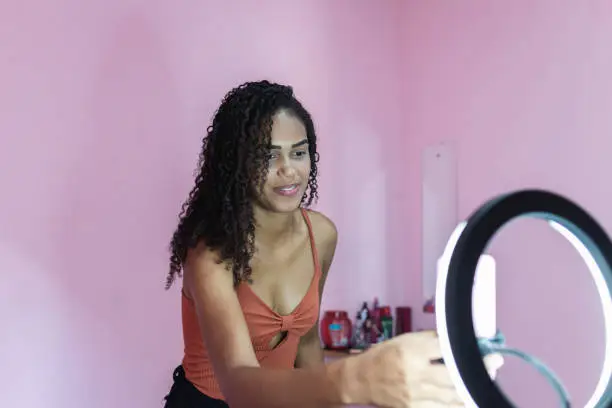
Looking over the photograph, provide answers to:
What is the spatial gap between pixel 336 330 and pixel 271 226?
0.84 metres

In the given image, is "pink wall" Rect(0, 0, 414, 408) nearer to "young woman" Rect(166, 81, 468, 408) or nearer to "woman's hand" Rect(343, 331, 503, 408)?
"young woman" Rect(166, 81, 468, 408)

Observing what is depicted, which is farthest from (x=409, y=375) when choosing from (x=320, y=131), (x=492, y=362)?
(x=320, y=131)

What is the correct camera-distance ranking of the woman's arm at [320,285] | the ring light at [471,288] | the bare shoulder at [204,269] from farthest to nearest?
the woman's arm at [320,285] < the bare shoulder at [204,269] < the ring light at [471,288]

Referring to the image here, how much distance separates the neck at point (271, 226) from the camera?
1.19 m

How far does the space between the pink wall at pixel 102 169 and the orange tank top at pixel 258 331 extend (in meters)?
0.39

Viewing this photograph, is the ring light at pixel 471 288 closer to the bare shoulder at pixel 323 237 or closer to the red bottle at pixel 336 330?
the bare shoulder at pixel 323 237

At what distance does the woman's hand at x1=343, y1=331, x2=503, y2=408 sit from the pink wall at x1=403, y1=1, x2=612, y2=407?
119 centimetres

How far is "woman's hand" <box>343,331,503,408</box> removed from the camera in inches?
21.7

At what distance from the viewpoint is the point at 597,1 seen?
1664 mm

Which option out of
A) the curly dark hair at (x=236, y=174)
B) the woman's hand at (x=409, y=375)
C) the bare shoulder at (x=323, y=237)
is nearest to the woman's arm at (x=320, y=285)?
the bare shoulder at (x=323, y=237)

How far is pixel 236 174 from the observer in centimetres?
112

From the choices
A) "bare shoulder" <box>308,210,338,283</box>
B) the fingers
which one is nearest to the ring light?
the fingers

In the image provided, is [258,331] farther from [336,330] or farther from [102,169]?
[336,330]

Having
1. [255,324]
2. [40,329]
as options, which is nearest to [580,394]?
[255,324]
